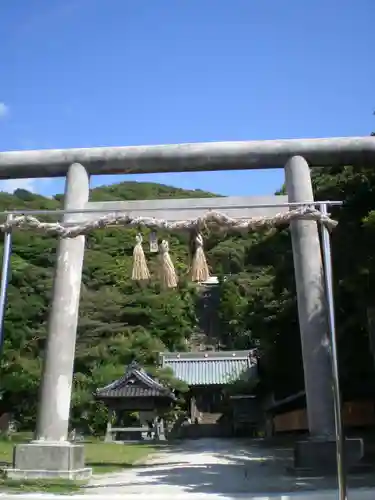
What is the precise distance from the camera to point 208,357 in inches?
1254

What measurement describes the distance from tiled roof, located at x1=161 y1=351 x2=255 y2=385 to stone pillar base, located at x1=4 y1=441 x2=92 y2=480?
2172cm

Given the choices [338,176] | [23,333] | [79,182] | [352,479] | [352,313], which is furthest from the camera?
[23,333]

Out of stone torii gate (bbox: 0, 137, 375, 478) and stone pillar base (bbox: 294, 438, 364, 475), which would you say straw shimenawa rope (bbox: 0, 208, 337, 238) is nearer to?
stone torii gate (bbox: 0, 137, 375, 478)

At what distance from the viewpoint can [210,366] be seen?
102 feet

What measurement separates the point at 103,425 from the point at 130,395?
2.68m

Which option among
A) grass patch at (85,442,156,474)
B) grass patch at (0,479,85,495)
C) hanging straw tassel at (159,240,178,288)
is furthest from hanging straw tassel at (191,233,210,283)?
grass patch at (85,442,156,474)

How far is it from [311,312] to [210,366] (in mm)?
24579

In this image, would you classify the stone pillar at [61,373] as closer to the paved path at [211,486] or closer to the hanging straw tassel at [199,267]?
the paved path at [211,486]

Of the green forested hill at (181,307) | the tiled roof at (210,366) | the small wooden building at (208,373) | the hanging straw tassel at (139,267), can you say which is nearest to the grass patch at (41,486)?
the hanging straw tassel at (139,267)

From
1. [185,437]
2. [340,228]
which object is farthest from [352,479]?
[185,437]

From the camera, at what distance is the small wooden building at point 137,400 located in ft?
75.9

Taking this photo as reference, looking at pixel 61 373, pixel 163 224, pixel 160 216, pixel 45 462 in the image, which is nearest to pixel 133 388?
pixel 61 373

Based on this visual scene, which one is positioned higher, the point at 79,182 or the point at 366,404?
the point at 79,182

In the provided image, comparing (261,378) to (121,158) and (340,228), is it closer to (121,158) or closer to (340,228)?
(340,228)
